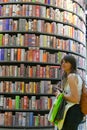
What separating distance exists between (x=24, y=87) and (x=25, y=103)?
0.29 m

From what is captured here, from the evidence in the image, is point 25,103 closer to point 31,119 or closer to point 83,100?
point 31,119

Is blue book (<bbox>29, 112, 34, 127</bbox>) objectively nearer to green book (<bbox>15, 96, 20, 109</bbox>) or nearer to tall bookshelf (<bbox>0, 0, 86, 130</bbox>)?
tall bookshelf (<bbox>0, 0, 86, 130</bbox>)

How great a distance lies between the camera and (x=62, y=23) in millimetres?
5543

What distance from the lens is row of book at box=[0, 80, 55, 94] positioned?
506 centimetres

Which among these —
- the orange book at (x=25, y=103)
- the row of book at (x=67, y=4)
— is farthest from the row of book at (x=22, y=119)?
the row of book at (x=67, y=4)

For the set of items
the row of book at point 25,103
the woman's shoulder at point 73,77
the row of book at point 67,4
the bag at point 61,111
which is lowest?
the row of book at point 25,103

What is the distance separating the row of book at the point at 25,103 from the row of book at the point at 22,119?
0.12 m

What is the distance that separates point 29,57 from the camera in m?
5.15

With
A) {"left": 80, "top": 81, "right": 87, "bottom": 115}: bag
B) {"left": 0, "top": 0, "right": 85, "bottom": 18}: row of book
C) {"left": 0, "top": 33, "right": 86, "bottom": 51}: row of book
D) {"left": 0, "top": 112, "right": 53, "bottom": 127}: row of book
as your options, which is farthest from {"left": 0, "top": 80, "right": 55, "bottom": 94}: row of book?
{"left": 80, "top": 81, "right": 87, "bottom": 115}: bag

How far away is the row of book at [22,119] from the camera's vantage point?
500 centimetres

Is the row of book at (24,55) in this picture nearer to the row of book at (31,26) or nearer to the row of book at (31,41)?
the row of book at (31,41)

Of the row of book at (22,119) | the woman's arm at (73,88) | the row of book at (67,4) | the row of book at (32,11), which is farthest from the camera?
the row of book at (67,4)

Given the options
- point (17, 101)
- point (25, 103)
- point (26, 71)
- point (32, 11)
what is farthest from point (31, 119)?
point (32, 11)

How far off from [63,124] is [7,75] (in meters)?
2.73
